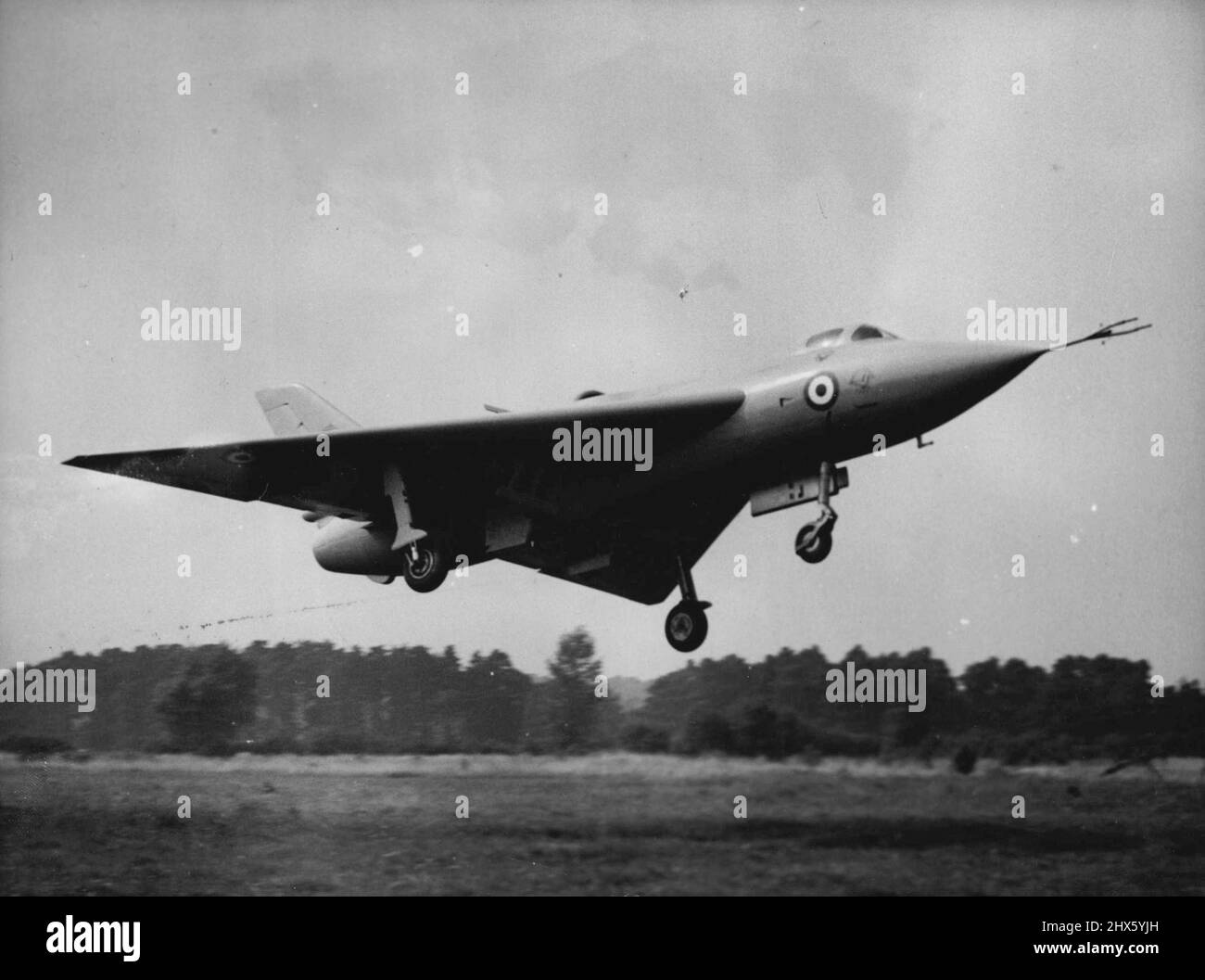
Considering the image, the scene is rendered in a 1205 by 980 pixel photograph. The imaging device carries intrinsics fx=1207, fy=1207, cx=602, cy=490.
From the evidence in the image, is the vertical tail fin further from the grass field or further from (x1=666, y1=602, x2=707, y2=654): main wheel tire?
(x1=666, y1=602, x2=707, y2=654): main wheel tire

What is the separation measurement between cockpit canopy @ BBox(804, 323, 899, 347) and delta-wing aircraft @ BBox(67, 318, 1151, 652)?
26mm

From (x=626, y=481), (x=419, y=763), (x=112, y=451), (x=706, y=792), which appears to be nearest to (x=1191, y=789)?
(x=706, y=792)

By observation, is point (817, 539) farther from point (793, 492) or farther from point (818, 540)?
point (793, 492)

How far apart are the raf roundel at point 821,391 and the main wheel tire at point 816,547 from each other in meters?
1.68

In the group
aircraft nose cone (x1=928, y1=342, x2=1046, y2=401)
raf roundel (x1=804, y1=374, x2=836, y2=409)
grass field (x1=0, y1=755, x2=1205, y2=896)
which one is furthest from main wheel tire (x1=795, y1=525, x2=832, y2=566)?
grass field (x1=0, y1=755, x2=1205, y2=896)

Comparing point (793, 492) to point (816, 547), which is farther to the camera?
point (793, 492)

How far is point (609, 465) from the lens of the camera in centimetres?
1844

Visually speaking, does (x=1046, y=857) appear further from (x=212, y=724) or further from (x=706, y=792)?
(x=212, y=724)

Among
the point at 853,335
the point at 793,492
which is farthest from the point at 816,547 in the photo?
the point at 853,335

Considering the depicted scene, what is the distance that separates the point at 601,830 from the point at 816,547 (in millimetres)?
5216

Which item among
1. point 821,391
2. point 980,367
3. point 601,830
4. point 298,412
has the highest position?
point 298,412

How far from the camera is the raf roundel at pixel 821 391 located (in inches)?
644

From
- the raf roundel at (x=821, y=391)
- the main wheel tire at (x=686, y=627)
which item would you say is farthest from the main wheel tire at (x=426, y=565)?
the raf roundel at (x=821, y=391)

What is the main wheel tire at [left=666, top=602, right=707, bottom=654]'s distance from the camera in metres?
19.7
